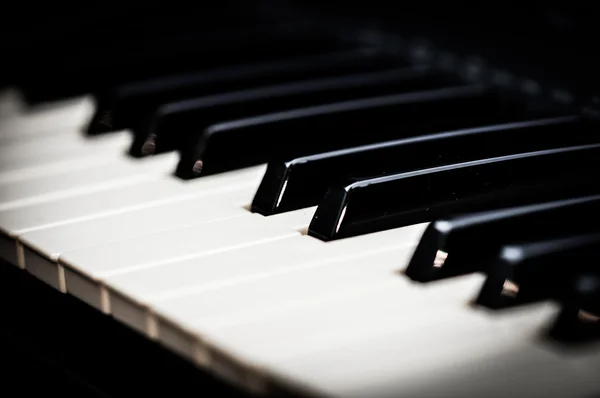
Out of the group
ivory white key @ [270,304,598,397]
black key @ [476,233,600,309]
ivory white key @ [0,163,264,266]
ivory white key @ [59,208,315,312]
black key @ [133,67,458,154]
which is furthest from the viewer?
black key @ [133,67,458,154]

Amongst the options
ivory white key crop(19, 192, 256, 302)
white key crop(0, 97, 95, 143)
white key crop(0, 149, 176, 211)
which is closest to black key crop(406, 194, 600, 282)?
ivory white key crop(19, 192, 256, 302)

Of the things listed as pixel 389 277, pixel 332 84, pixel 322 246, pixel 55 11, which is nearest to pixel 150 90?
pixel 332 84

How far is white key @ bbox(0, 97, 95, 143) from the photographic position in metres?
1.40

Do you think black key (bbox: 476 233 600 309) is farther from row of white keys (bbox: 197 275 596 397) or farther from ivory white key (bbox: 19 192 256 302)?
ivory white key (bbox: 19 192 256 302)

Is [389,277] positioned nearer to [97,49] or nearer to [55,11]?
[97,49]

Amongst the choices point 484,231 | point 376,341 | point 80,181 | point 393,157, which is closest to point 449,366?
point 376,341

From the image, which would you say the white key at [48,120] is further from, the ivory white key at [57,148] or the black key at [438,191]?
the black key at [438,191]

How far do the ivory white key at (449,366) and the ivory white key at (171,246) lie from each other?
252mm

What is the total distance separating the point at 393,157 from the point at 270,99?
0.35 metres

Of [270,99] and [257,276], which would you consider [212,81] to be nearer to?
[270,99]

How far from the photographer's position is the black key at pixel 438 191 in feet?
3.10

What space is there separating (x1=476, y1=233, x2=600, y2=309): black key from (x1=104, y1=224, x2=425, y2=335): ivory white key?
0.35 ft

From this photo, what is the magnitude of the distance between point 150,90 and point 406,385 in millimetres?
902

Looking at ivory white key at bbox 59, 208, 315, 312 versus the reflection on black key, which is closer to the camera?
the reflection on black key
